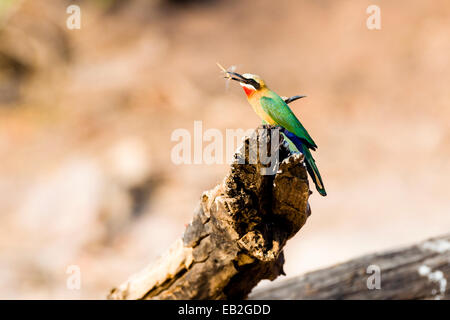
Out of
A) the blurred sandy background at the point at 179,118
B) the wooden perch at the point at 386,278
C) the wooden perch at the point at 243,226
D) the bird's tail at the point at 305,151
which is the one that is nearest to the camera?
the wooden perch at the point at 243,226

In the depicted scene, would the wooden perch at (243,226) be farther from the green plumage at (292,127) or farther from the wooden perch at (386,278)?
the wooden perch at (386,278)

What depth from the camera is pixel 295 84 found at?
26.1 ft

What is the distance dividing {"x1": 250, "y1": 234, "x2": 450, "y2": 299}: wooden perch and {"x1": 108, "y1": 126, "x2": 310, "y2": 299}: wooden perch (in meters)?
0.39

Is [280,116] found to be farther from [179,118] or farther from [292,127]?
[179,118]

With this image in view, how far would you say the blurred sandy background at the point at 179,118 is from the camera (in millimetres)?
5301

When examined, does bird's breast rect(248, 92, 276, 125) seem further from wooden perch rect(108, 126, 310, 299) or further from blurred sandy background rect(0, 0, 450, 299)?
blurred sandy background rect(0, 0, 450, 299)


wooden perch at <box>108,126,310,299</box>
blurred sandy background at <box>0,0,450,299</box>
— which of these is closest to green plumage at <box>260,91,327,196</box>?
wooden perch at <box>108,126,310,299</box>

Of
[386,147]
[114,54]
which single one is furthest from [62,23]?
[386,147]

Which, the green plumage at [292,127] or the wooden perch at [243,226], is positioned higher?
the green plumage at [292,127]

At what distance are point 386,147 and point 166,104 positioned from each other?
3418 millimetres

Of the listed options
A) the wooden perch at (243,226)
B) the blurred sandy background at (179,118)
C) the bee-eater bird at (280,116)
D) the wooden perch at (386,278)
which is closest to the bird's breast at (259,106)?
the bee-eater bird at (280,116)

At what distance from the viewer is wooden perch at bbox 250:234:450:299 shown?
2.13 metres

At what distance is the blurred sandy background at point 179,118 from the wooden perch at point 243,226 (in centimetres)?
306

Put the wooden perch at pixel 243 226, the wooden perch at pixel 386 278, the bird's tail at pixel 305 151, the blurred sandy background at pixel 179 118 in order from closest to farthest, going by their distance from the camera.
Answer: the wooden perch at pixel 243 226
the bird's tail at pixel 305 151
the wooden perch at pixel 386 278
the blurred sandy background at pixel 179 118
